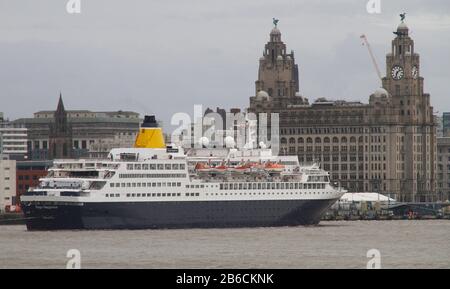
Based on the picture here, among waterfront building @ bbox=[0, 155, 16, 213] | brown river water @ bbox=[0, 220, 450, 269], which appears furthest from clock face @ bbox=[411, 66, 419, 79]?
brown river water @ bbox=[0, 220, 450, 269]

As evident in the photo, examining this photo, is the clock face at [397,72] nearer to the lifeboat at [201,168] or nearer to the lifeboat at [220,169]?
the lifeboat at [220,169]

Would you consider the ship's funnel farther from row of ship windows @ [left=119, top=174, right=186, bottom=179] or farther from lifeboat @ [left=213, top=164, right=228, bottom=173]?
lifeboat @ [left=213, top=164, right=228, bottom=173]

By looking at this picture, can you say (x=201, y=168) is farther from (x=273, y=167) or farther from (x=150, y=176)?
(x=273, y=167)

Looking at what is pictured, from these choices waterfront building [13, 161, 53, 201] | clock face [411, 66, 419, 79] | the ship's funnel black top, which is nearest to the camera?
the ship's funnel black top

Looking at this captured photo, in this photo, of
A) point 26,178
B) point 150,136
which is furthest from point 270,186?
point 26,178

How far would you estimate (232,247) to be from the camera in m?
92.2

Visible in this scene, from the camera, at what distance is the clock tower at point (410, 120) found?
184125mm

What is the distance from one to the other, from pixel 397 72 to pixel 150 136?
2820 inches

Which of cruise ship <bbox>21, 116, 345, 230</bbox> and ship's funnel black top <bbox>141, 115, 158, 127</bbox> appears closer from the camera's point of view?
cruise ship <bbox>21, 116, 345, 230</bbox>

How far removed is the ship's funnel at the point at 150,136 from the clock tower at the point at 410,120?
66190 millimetres

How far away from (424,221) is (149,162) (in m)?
35.9

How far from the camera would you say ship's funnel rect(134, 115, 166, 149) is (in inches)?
4678
